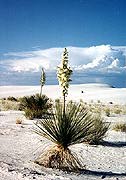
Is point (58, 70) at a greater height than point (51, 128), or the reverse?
point (58, 70)

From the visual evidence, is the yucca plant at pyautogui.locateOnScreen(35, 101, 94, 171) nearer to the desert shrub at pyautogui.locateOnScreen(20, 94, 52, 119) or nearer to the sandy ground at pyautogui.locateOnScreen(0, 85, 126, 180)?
the sandy ground at pyautogui.locateOnScreen(0, 85, 126, 180)

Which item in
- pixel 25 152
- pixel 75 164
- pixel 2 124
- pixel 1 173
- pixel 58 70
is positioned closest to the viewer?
pixel 1 173

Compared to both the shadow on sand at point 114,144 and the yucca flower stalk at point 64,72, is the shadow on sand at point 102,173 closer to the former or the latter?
the yucca flower stalk at point 64,72

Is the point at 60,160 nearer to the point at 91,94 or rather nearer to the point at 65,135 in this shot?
the point at 65,135

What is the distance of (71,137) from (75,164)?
0.65 meters

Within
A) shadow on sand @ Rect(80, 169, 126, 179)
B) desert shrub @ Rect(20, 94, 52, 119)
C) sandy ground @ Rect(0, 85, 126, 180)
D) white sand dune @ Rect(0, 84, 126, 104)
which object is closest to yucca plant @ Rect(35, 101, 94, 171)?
shadow on sand @ Rect(80, 169, 126, 179)

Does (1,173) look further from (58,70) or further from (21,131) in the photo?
(21,131)

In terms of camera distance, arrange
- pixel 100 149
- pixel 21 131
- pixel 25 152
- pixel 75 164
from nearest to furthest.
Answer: pixel 75 164 < pixel 25 152 < pixel 100 149 < pixel 21 131

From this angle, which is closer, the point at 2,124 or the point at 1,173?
the point at 1,173

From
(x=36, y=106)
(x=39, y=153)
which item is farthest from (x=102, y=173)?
(x=36, y=106)

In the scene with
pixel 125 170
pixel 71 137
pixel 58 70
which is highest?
pixel 58 70

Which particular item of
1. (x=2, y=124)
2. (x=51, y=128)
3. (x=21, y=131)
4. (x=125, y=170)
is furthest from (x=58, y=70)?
(x=2, y=124)

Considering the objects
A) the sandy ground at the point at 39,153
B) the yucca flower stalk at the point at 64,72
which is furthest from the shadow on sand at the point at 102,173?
the yucca flower stalk at the point at 64,72

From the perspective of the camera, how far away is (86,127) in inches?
382
